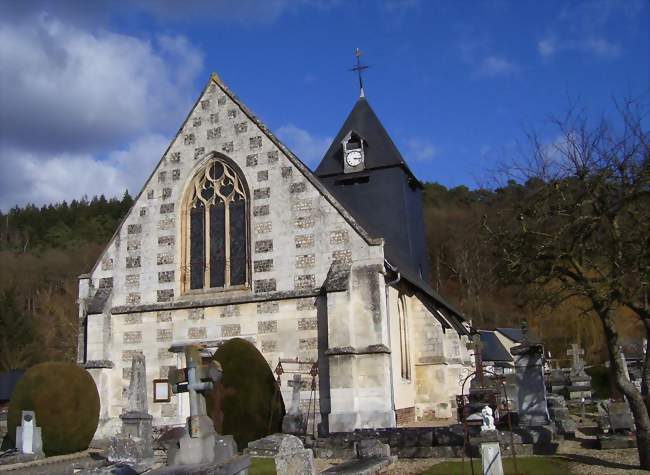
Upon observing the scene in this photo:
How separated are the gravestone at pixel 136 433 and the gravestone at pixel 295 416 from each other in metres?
3.06

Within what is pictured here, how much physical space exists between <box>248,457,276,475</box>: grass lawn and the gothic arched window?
6.01 m

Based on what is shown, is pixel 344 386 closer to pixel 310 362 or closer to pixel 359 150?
pixel 310 362

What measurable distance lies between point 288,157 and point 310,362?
552 cm

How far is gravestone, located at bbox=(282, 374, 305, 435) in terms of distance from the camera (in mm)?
15023

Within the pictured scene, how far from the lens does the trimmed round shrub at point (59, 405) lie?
16.3 m

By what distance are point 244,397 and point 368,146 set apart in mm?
12808

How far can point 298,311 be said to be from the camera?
16547 mm

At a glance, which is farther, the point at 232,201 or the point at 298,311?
the point at 232,201

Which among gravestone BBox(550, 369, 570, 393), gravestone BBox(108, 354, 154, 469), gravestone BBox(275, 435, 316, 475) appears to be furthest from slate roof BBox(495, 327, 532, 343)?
gravestone BBox(275, 435, 316, 475)

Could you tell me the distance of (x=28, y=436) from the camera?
15328mm

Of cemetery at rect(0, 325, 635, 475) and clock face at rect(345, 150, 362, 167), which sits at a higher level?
clock face at rect(345, 150, 362, 167)

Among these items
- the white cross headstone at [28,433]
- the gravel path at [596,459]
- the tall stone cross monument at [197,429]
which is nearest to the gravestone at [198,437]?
the tall stone cross monument at [197,429]

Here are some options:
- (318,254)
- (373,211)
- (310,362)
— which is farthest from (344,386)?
(373,211)

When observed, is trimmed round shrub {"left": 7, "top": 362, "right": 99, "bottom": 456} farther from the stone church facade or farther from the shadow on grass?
the shadow on grass
